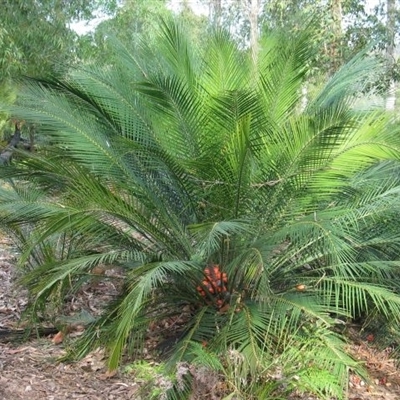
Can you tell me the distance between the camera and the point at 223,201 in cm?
377

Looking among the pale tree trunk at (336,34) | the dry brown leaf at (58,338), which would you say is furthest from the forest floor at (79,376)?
the pale tree trunk at (336,34)

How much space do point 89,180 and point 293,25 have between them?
7.07 feet

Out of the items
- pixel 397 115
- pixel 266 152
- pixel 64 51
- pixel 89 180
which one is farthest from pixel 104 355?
pixel 64 51

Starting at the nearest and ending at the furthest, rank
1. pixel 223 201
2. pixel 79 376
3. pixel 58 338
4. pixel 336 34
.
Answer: pixel 79 376 → pixel 223 201 → pixel 58 338 → pixel 336 34

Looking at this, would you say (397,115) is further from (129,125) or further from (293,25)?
(129,125)

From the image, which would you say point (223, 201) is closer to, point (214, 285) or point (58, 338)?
point (214, 285)

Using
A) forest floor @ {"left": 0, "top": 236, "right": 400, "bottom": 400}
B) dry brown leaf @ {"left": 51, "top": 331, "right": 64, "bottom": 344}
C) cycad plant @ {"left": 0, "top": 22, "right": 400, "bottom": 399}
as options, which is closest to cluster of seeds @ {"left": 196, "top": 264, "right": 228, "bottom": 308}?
cycad plant @ {"left": 0, "top": 22, "right": 400, "bottom": 399}

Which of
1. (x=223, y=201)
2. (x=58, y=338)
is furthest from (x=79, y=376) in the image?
(x=223, y=201)

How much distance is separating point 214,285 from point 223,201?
61 centimetres

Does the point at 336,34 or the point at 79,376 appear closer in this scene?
the point at 79,376

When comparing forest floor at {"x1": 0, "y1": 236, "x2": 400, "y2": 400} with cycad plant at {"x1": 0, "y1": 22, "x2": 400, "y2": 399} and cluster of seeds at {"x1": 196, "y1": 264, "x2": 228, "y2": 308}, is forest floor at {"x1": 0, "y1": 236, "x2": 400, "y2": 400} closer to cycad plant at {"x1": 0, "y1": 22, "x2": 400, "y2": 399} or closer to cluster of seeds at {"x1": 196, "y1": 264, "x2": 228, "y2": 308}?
cycad plant at {"x1": 0, "y1": 22, "x2": 400, "y2": 399}

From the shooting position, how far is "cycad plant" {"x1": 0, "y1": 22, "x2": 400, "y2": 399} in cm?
328

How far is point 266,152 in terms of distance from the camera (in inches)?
146

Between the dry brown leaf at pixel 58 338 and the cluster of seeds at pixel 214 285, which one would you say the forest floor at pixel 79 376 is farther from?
the cluster of seeds at pixel 214 285
